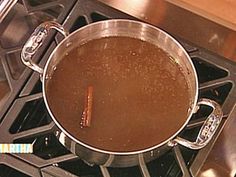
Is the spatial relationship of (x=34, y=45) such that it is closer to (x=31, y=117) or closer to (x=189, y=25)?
(x=31, y=117)

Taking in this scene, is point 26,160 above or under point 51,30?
under

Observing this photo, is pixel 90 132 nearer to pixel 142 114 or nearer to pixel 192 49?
pixel 142 114

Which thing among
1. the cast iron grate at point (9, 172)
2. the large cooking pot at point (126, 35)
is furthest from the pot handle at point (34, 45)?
the cast iron grate at point (9, 172)

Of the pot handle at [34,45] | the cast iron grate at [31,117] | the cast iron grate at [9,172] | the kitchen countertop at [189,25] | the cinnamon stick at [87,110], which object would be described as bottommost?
the cast iron grate at [9,172]

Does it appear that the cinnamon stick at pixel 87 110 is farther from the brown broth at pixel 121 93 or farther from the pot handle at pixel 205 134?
the pot handle at pixel 205 134

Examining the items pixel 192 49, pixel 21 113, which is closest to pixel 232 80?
pixel 192 49

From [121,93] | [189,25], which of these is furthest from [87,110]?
[189,25]
